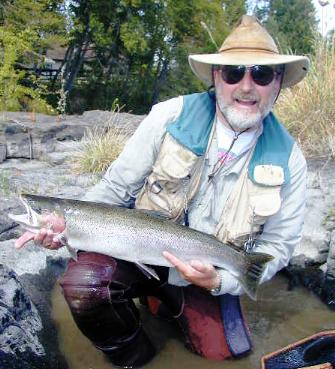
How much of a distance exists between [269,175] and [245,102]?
0.48 metres

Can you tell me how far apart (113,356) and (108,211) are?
948 millimetres

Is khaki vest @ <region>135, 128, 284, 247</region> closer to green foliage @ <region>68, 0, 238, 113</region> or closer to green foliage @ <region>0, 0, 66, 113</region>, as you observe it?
green foliage @ <region>0, 0, 66, 113</region>

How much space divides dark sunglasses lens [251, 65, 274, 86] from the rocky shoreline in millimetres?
2010

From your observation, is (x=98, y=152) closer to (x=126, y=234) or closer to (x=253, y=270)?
(x=126, y=234)

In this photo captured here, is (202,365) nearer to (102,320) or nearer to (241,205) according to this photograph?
(102,320)

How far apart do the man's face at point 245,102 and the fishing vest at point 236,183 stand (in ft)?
0.60

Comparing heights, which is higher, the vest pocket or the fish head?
the vest pocket

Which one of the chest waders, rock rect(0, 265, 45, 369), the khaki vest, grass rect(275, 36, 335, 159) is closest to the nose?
the khaki vest

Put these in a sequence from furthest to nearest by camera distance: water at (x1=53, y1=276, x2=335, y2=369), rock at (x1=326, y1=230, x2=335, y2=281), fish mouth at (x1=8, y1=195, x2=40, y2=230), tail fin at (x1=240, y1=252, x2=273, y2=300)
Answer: rock at (x1=326, y1=230, x2=335, y2=281) < water at (x1=53, y1=276, x2=335, y2=369) < tail fin at (x1=240, y1=252, x2=273, y2=300) < fish mouth at (x1=8, y1=195, x2=40, y2=230)

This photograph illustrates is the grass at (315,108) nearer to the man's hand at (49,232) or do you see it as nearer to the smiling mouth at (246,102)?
the smiling mouth at (246,102)

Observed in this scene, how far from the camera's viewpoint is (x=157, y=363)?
3.39 metres

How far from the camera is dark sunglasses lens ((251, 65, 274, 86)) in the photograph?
125 inches

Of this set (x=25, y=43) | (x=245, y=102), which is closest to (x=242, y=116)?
(x=245, y=102)

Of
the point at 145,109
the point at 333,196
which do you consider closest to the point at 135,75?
the point at 145,109
